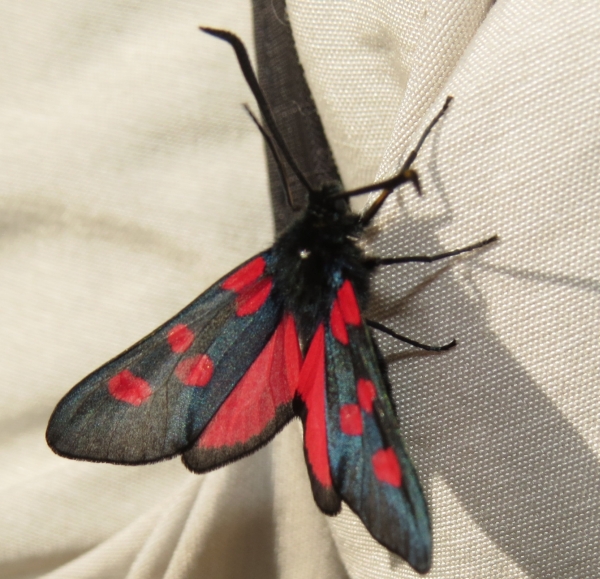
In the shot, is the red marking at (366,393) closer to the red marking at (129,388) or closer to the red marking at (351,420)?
the red marking at (351,420)

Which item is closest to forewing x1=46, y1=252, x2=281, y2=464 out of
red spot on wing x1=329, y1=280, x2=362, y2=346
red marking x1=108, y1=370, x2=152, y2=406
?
red marking x1=108, y1=370, x2=152, y2=406

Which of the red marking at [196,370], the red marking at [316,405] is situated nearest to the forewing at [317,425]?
the red marking at [316,405]

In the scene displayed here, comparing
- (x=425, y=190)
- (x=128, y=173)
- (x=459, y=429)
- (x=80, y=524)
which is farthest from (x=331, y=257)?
(x=80, y=524)

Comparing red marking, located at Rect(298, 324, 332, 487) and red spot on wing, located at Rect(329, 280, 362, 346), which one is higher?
red spot on wing, located at Rect(329, 280, 362, 346)

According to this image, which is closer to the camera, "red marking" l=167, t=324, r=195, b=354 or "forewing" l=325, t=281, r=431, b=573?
"forewing" l=325, t=281, r=431, b=573

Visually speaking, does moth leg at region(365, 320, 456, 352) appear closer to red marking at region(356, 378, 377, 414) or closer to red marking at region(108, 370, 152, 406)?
red marking at region(356, 378, 377, 414)

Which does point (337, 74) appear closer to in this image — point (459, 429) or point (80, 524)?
point (459, 429)

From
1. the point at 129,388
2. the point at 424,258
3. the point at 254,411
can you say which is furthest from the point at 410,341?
the point at 129,388
